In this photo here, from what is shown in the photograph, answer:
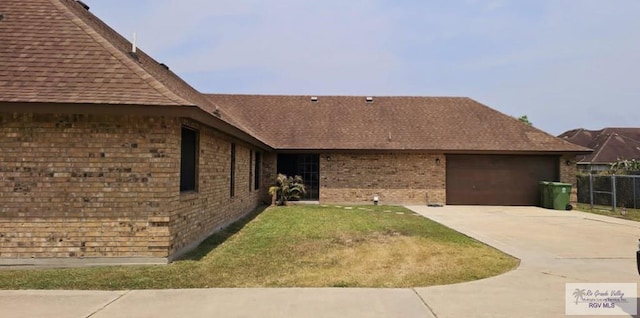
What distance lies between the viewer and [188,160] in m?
8.27

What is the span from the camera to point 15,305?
15.7 ft

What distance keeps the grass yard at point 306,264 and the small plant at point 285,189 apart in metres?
7.74

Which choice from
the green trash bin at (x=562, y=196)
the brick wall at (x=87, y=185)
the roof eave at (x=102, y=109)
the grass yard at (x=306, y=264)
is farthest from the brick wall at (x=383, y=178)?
the roof eave at (x=102, y=109)

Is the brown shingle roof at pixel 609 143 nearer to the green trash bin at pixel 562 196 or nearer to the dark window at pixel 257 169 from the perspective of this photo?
the green trash bin at pixel 562 196

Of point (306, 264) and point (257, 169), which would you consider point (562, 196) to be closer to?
point (257, 169)

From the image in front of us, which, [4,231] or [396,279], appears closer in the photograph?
[396,279]

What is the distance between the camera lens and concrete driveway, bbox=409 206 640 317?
4.94 meters

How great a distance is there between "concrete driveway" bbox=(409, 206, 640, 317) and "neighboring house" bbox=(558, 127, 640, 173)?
2171cm

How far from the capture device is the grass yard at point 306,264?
5.92 m

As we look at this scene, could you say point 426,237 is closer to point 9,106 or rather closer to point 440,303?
point 440,303

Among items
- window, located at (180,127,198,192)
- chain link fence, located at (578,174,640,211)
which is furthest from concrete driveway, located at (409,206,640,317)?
chain link fence, located at (578,174,640,211)

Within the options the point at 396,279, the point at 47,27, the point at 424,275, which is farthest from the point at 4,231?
the point at 424,275

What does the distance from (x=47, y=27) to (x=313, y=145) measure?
43.6 ft

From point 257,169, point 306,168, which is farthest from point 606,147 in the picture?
point 257,169
